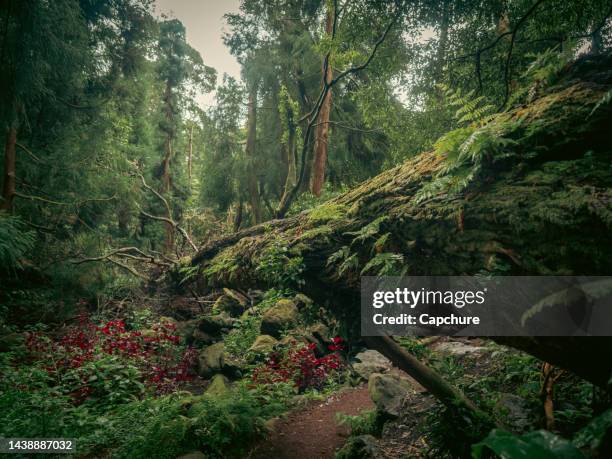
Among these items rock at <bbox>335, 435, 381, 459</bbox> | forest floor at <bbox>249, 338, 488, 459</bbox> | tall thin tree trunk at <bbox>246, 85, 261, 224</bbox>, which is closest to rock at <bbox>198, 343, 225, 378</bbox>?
forest floor at <bbox>249, 338, 488, 459</bbox>

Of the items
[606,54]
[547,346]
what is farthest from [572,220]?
[606,54]

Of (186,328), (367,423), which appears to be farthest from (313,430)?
(186,328)

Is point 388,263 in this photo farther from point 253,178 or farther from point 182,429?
point 253,178

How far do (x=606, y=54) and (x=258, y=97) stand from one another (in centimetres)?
1447

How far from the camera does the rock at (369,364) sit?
291 inches

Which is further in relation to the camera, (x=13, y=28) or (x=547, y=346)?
(x=13, y=28)

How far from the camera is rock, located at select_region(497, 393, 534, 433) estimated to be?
3.64 metres

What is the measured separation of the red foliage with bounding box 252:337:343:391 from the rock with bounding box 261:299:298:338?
6.23ft

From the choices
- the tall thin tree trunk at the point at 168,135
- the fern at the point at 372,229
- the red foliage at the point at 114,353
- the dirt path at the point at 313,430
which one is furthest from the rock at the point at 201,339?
the tall thin tree trunk at the point at 168,135

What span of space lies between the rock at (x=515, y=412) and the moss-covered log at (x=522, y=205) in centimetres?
185

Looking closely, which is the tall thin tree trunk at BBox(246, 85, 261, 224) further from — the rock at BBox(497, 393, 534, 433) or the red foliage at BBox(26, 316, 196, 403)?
the rock at BBox(497, 393, 534, 433)

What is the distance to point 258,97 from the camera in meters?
15.3

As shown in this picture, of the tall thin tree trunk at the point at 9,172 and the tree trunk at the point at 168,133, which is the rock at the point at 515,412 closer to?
the tall thin tree trunk at the point at 9,172

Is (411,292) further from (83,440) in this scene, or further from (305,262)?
(83,440)
